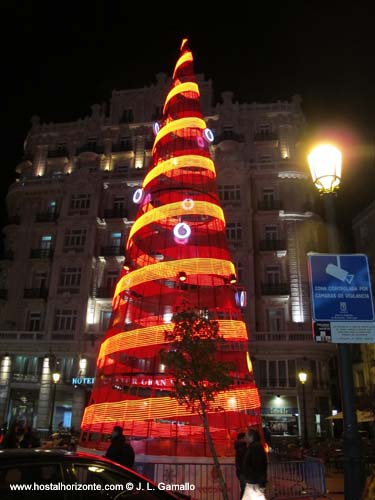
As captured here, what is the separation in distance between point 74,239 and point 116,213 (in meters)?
4.30

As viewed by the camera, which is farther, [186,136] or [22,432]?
[186,136]

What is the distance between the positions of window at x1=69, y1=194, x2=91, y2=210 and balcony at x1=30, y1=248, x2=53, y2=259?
4.39 meters

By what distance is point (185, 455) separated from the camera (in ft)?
42.2

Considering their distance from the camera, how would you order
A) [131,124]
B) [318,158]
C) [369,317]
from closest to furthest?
[369,317] → [318,158] → [131,124]

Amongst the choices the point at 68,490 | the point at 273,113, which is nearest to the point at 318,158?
the point at 68,490

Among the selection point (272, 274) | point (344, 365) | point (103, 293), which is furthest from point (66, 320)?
point (344, 365)

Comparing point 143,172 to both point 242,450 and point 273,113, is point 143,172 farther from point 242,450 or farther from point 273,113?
point 242,450

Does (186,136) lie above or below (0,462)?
above

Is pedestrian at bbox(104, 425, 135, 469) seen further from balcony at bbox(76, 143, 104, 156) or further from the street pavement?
balcony at bbox(76, 143, 104, 156)

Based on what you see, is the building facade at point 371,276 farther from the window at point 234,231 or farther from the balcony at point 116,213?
the balcony at point 116,213

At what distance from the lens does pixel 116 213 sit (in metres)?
38.8

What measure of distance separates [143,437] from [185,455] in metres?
1.35

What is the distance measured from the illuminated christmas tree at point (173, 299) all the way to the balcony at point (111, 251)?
17507 millimetres

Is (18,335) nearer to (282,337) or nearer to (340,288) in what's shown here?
(282,337)
